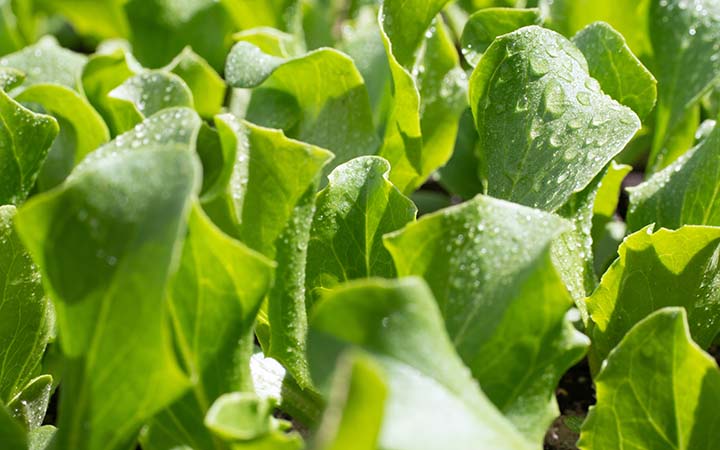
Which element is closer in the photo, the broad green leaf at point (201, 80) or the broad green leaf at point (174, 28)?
the broad green leaf at point (201, 80)

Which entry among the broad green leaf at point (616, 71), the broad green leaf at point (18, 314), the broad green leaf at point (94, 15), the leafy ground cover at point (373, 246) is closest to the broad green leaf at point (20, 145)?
the leafy ground cover at point (373, 246)

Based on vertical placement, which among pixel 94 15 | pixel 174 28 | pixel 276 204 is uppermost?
pixel 276 204

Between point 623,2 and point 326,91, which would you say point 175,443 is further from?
point 623,2

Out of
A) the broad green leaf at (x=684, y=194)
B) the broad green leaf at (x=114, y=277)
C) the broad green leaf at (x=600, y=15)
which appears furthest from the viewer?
the broad green leaf at (x=600, y=15)

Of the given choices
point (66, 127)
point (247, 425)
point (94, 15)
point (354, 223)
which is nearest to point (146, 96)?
point (66, 127)

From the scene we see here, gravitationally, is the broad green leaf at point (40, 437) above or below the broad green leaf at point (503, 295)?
below

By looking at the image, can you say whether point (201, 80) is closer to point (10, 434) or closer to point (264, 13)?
point (264, 13)

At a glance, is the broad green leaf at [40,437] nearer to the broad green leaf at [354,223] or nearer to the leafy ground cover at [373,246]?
the leafy ground cover at [373,246]
